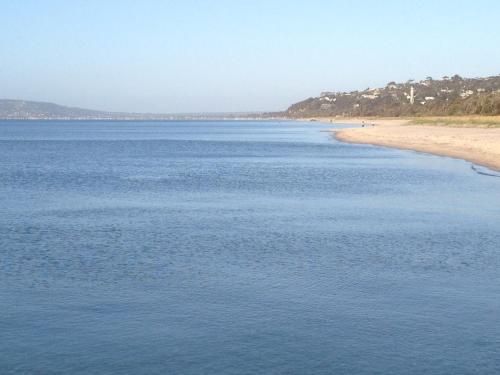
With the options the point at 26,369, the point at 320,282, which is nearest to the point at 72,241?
the point at 320,282

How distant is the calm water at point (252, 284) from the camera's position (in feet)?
26.1

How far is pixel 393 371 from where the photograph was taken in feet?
24.6

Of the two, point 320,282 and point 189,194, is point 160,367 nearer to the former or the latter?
point 320,282

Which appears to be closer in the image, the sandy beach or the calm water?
the calm water

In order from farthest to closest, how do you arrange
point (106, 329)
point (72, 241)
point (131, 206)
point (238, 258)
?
point (131, 206) < point (72, 241) < point (238, 258) < point (106, 329)

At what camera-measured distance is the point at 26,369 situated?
7.51m

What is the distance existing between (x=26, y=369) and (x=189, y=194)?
16732mm

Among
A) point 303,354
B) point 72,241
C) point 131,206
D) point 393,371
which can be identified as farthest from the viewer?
point 131,206

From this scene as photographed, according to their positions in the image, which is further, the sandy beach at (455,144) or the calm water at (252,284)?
the sandy beach at (455,144)

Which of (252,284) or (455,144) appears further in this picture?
(455,144)

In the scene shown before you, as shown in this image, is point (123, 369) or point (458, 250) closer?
Result: point (123, 369)

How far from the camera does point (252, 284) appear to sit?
11.0 meters

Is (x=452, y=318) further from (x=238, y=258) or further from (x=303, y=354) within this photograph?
(x=238, y=258)

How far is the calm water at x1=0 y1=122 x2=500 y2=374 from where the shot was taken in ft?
26.1
